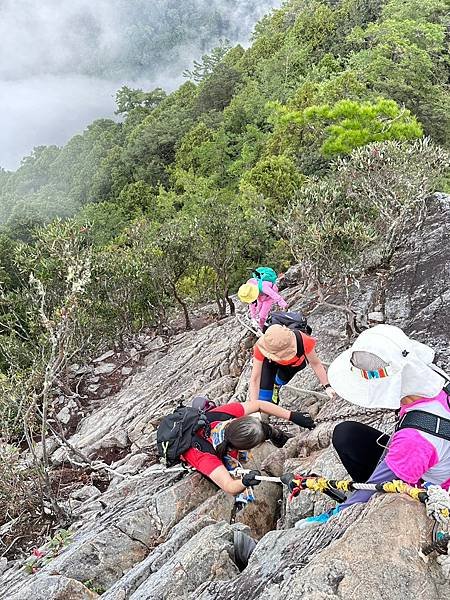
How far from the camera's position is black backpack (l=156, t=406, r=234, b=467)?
7285 mm

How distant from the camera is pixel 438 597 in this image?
3842 millimetres

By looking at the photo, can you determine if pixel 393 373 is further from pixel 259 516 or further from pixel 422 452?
pixel 259 516

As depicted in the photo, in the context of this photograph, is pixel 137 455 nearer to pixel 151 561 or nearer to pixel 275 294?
pixel 275 294

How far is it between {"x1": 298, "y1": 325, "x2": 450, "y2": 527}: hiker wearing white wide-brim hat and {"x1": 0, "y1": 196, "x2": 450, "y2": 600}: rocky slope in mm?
358

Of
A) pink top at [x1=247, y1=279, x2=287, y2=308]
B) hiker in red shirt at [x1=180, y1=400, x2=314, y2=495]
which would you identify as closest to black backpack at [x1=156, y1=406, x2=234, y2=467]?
hiker in red shirt at [x1=180, y1=400, x2=314, y2=495]

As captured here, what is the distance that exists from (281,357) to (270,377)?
0.80 meters

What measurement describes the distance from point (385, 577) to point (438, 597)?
39 centimetres

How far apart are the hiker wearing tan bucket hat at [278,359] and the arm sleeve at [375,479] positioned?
3.37 meters

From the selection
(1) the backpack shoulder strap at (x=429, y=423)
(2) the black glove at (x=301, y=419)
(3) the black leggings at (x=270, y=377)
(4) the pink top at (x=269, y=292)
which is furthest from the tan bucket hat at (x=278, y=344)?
(4) the pink top at (x=269, y=292)

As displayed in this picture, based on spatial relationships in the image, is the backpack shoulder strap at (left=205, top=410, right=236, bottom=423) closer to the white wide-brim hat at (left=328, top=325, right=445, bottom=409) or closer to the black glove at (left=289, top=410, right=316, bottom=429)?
the black glove at (left=289, top=410, right=316, bottom=429)

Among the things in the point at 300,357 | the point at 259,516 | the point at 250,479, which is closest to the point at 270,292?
the point at 300,357

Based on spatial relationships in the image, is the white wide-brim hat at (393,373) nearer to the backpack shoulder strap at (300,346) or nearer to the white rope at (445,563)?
the white rope at (445,563)

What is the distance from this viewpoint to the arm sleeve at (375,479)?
4613 mm

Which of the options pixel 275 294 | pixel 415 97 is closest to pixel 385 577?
pixel 275 294
